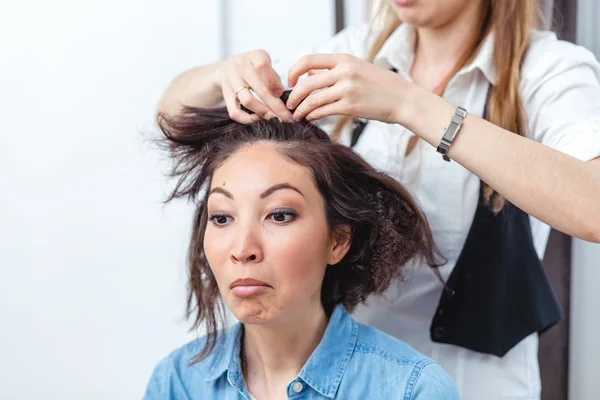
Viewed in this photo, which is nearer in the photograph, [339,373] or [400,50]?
[339,373]

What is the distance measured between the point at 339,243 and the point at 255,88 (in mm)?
307

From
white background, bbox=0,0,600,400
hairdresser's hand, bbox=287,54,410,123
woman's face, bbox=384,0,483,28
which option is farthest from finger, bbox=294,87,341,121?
white background, bbox=0,0,600,400

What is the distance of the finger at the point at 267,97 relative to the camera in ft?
4.20

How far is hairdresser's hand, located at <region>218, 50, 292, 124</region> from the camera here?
1286mm

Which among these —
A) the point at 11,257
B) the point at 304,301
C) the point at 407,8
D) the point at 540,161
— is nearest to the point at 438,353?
the point at 304,301

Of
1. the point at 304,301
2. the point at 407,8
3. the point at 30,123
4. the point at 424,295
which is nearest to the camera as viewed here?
the point at 304,301

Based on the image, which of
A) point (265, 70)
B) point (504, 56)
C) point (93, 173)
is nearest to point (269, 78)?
point (265, 70)

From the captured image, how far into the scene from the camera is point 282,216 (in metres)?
1.22

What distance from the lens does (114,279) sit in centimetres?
204

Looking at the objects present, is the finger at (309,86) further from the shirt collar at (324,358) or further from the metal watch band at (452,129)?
the shirt collar at (324,358)

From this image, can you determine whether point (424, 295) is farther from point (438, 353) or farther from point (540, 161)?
point (540, 161)

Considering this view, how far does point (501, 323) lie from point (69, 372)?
117 cm

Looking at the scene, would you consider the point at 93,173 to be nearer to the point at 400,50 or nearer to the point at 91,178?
the point at 91,178

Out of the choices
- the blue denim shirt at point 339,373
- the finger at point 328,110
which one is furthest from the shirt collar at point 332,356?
the finger at point 328,110
